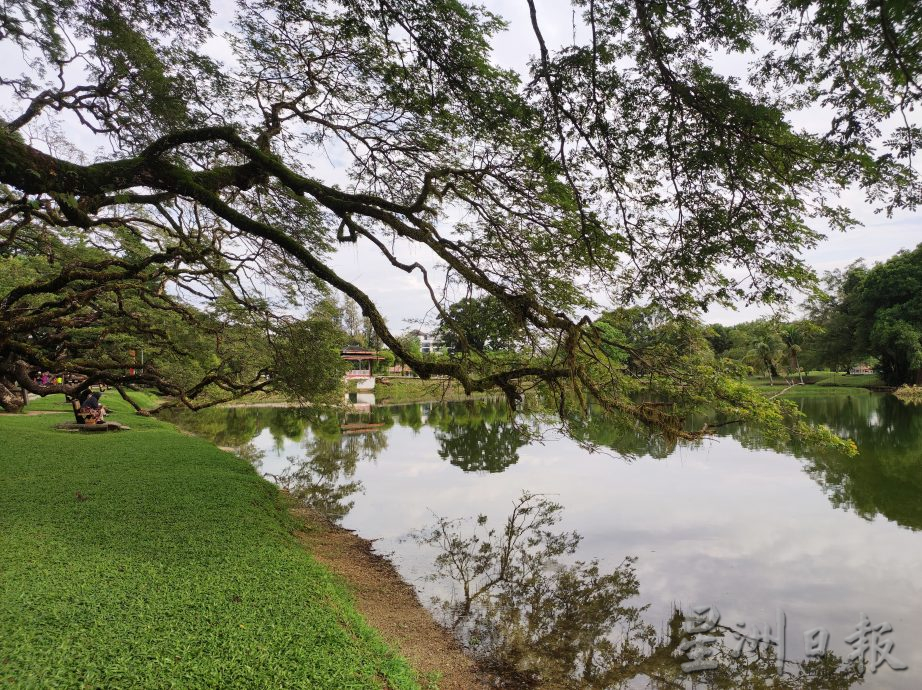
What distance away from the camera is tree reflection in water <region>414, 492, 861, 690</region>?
3.65 m

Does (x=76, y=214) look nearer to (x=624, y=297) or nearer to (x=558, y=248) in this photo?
(x=558, y=248)

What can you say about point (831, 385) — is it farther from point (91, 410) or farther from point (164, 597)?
point (164, 597)

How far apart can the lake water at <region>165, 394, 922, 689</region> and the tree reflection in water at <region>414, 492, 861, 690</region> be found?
12cm

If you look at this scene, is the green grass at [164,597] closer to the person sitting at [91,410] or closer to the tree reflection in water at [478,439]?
the tree reflection in water at [478,439]

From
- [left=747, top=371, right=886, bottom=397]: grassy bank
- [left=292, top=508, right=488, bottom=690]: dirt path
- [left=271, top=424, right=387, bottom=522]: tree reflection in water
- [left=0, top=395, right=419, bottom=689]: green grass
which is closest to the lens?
[left=0, top=395, right=419, bottom=689]: green grass

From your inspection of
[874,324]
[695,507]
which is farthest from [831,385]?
[695,507]

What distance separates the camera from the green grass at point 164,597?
7.37ft

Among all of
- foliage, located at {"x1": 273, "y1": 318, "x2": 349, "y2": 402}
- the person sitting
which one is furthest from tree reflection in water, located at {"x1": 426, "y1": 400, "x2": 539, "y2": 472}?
the person sitting

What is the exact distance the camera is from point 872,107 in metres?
2.16

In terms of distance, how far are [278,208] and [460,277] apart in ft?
10.9

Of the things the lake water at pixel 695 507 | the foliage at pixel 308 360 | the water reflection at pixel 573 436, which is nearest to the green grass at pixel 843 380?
the water reflection at pixel 573 436

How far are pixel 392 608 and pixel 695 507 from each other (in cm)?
539

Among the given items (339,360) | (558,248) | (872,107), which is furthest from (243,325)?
(872,107)

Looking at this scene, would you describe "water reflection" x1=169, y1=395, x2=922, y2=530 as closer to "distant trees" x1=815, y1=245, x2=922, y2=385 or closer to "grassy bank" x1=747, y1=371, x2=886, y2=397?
"distant trees" x1=815, y1=245, x2=922, y2=385
